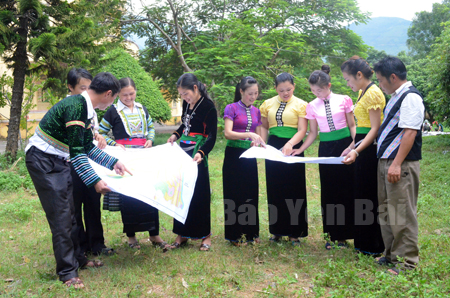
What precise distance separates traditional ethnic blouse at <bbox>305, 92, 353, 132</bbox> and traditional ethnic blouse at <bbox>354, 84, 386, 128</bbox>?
23 centimetres

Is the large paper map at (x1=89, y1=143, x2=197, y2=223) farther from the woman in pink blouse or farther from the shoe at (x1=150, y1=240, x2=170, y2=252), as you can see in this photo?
the woman in pink blouse

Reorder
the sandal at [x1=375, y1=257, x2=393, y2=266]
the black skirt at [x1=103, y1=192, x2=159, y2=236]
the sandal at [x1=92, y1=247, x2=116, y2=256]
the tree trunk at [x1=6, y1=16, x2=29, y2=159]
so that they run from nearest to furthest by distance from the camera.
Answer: the sandal at [x1=375, y1=257, x2=393, y2=266] < the black skirt at [x1=103, y1=192, x2=159, y2=236] < the sandal at [x1=92, y1=247, x2=116, y2=256] < the tree trunk at [x1=6, y1=16, x2=29, y2=159]

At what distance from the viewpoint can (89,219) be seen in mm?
3922

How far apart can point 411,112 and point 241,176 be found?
187 cm

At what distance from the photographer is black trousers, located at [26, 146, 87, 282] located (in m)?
3.02

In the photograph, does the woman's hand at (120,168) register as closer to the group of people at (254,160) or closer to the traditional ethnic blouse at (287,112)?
the group of people at (254,160)

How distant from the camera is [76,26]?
9.33 metres

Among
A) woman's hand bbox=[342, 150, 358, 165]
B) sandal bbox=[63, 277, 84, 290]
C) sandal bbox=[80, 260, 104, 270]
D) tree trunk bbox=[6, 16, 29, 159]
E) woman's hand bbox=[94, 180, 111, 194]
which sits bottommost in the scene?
sandal bbox=[80, 260, 104, 270]

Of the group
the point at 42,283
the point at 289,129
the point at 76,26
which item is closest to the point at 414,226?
the point at 289,129

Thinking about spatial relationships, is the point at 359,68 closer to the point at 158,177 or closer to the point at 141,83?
the point at 158,177

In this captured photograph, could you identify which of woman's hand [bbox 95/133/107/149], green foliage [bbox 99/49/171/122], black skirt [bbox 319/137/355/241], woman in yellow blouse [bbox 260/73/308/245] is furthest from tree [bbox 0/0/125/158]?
black skirt [bbox 319/137/355/241]

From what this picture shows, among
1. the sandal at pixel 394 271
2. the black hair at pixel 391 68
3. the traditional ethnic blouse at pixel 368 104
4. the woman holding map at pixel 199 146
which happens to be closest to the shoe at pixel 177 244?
the woman holding map at pixel 199 146

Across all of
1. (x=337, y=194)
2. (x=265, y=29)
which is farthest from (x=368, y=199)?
(x=265, y=29)

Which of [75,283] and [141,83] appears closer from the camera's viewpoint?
[75,283]
